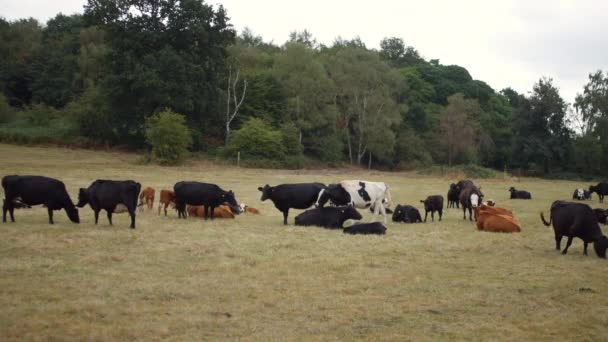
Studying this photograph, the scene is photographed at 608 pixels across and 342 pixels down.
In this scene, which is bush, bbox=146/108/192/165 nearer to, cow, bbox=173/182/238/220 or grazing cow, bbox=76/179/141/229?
→ cow, bbox=173/182/238/220

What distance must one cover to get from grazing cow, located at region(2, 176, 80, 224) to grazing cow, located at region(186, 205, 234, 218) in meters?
4.60

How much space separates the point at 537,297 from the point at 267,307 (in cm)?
464

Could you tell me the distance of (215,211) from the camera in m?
20.9

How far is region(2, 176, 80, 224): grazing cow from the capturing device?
16.7 metres

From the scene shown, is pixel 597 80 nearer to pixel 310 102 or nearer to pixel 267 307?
pixel 310 102

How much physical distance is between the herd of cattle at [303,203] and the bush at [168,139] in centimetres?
2708

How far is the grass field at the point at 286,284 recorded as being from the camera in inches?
328

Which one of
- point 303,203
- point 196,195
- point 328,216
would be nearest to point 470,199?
point 328,216

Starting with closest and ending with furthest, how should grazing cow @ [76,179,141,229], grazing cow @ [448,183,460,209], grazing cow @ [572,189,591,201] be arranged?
1. grazing cow @ [76,179,141,229]
2. grazing cow @ [448,183,460,209]
3. grazing cow @ [572,189,591,201]

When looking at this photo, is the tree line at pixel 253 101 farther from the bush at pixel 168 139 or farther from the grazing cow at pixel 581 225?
the grazing cow at pixel 581 225

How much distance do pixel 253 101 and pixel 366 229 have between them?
53092 mm

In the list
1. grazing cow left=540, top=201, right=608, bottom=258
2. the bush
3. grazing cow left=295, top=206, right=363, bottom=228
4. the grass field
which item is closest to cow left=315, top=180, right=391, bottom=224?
grazing cow left=295, top=206, right=363, bottom=228

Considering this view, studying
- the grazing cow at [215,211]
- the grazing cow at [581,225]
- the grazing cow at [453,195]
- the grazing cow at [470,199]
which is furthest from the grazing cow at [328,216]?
the grazing cow at [453,195]

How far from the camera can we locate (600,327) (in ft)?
28.7
